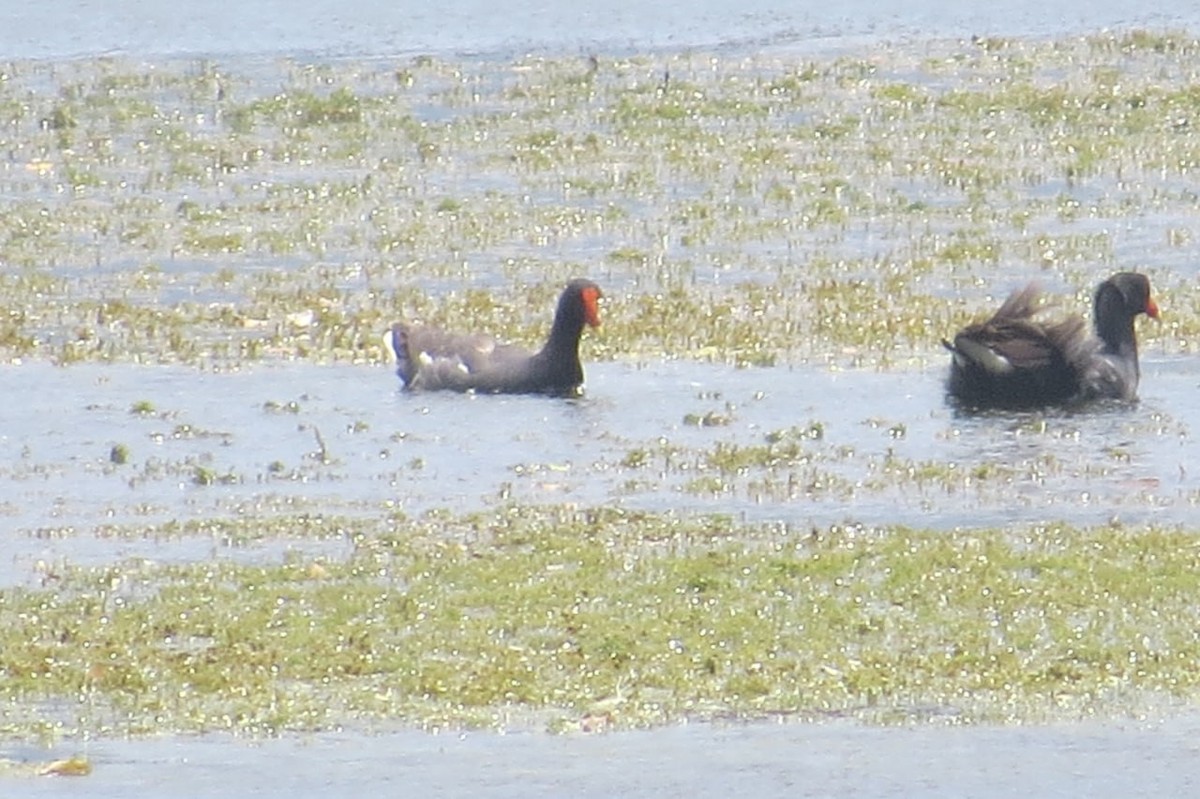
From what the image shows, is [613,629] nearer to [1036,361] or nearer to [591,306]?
[1036,361]

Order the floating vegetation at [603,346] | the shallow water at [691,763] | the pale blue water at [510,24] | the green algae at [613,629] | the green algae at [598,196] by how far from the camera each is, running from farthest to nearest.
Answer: the pale blue water at [510,24], the green algae at [598,196], the floating vegetation at [603,346], the green algae at [613,629], the shallow water at [691,763]

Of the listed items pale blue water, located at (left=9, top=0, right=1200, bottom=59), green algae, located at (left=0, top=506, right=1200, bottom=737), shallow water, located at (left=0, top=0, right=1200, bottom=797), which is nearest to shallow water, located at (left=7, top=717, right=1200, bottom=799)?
shallow water, located at (left=0, top=0, right=1200, bottom=797)

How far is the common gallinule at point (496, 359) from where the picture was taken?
17.8 metres

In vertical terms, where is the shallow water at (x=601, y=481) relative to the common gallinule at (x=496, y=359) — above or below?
below

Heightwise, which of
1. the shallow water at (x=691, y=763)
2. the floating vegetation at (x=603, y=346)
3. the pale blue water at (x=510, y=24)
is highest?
the pale blue water at (x=510, y=24)

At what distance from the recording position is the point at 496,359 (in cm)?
1808

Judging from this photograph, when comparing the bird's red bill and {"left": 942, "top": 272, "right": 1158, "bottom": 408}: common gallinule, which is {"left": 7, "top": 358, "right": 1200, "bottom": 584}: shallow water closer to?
{"left": 942, "top": 272, "right": 1158, "bottom": 408}: common gallinule

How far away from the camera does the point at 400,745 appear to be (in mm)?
10641

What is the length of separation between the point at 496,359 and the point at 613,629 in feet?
20.6

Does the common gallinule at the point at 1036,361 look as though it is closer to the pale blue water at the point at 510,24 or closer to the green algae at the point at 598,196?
the green algae at the point at 598,196

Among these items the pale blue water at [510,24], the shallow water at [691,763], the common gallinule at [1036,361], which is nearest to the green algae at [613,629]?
the shallow water at [691,763]

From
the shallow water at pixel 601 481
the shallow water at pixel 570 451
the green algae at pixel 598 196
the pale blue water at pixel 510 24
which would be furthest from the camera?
the pale blue water at pixel 510 24

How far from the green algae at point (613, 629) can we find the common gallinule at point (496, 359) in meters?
3.94

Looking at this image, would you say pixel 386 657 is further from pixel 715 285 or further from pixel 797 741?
pixel 715 285
